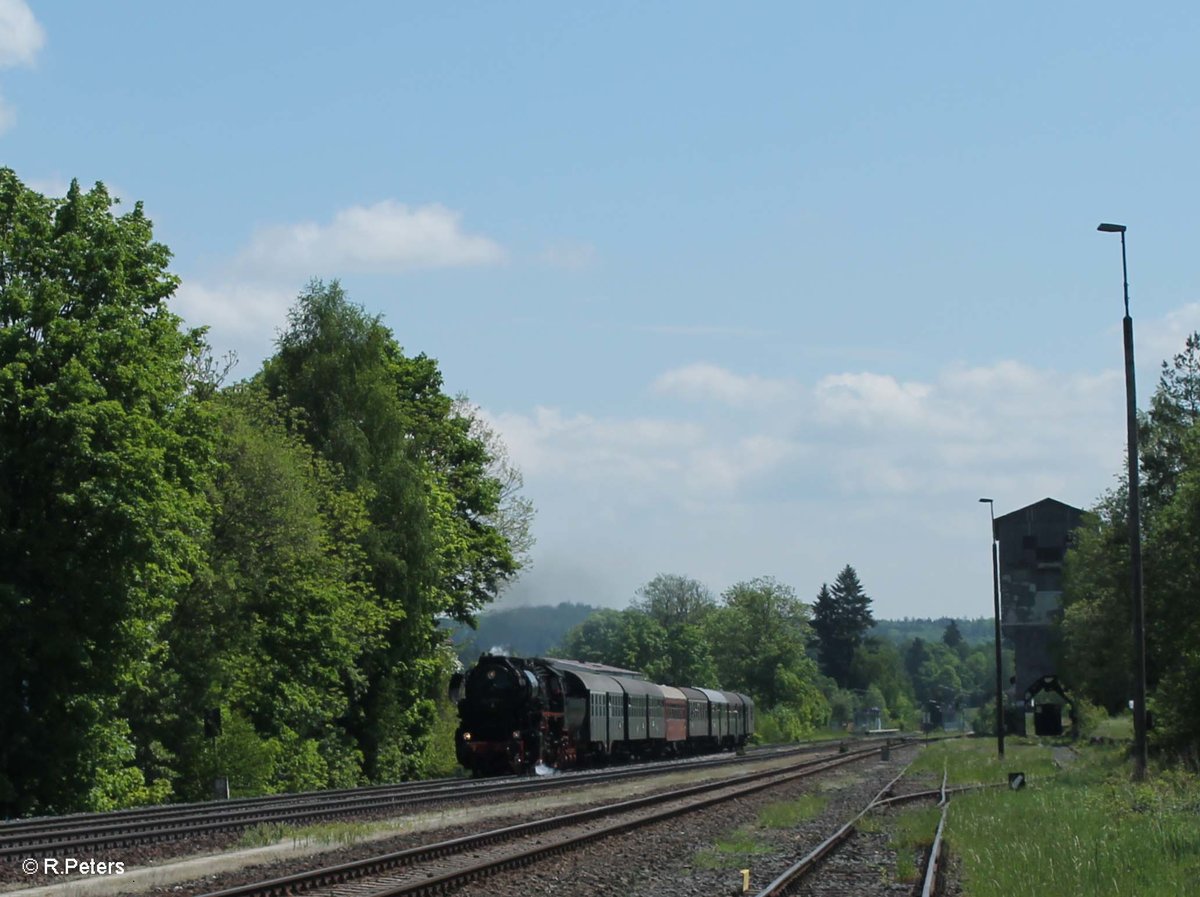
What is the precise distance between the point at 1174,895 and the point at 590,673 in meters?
39.0

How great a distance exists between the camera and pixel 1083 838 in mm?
20156

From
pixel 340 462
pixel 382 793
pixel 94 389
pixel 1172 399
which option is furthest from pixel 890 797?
pixel 1172 399

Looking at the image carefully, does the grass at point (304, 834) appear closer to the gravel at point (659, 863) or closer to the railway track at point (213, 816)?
the gravel at point (659, 863)

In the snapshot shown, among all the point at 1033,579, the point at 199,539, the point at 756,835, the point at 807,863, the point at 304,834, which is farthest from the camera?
the point at 1033,579

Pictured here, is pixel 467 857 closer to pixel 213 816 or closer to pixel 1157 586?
pixel 213 816

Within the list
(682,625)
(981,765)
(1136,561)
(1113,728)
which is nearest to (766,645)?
(682,625)

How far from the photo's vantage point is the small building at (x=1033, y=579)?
11081 centimetres

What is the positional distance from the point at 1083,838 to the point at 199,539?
2659cm

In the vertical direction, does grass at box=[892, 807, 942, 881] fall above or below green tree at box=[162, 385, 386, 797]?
below

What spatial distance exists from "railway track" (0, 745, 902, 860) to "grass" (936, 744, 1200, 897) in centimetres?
1078

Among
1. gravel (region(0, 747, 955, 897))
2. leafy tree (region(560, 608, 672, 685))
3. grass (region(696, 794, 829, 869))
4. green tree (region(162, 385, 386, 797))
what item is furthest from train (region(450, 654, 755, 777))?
leafy tree (region(560, 608, 672, 685))

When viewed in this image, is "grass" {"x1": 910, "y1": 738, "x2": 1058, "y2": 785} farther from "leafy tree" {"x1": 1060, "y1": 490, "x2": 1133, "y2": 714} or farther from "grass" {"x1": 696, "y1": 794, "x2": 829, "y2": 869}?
"grass" {"x1": 696, "y1": 794, "x2": 829, "y2": 869}

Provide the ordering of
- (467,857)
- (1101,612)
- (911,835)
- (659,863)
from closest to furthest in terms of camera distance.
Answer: (467,857) < (659,863) < (911,835) < (1101,612)

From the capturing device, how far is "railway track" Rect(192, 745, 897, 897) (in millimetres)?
16234
